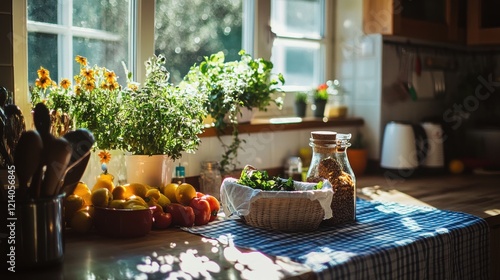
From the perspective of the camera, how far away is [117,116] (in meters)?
1.80

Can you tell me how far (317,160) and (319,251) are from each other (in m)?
0.40

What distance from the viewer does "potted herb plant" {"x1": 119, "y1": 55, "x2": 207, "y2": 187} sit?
71.1 inches

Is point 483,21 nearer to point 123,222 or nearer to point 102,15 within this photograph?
point 102,15

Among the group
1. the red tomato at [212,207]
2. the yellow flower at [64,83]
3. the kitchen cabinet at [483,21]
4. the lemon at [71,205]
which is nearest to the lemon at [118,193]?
the lemon at [71,205]

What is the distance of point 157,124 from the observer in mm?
1805

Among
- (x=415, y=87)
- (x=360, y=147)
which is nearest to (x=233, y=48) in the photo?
(x=360, y=147)

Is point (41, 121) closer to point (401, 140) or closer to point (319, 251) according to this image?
point (319, 251)

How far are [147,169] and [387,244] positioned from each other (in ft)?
2.40

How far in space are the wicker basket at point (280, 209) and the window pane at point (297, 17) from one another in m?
1.22

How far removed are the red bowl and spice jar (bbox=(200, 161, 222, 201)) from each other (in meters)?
0.54

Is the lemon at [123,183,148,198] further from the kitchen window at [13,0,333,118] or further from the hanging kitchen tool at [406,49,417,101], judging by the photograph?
the hanging kitchen tool at [406,49,417,101]

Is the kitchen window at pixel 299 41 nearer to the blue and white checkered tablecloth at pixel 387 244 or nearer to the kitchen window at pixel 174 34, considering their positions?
the kitchen window at pixel 174 34

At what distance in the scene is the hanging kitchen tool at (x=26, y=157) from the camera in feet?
4.14

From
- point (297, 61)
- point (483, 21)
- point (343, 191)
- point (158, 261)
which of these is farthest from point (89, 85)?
point (483, 21)
